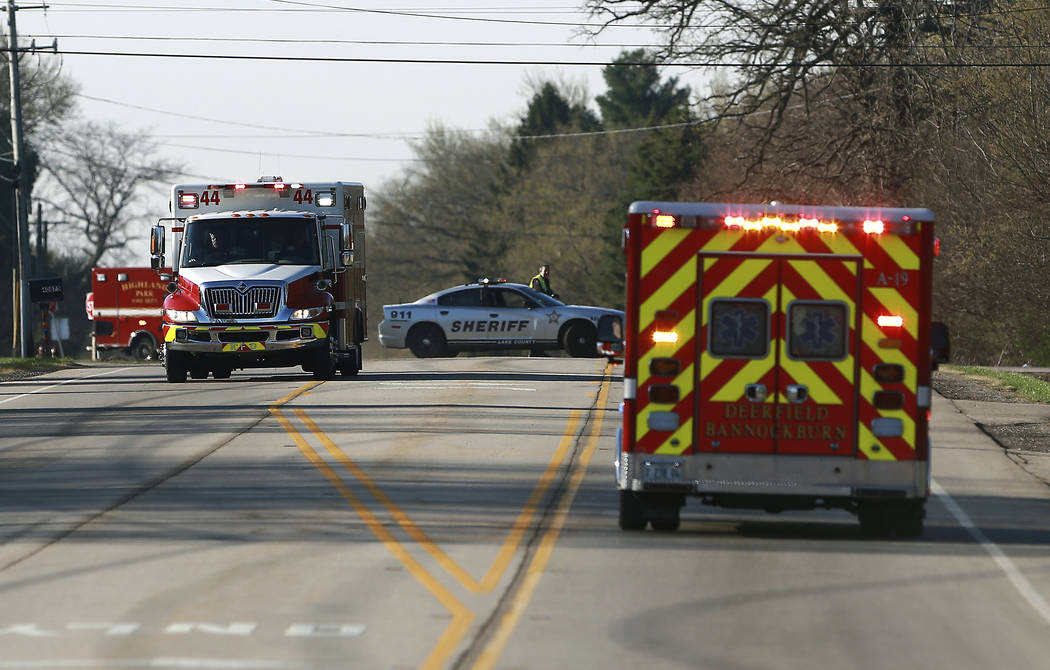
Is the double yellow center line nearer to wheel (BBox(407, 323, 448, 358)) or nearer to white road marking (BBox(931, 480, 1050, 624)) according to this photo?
white road marking (BBox(931, 480, 1050, 624))

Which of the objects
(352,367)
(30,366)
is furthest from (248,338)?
(30,366)

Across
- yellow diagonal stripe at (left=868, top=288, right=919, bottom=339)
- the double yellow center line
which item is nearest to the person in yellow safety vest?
the double yellow center line

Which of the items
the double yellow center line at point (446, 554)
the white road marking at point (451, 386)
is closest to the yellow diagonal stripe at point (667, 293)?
the double yellow center line at point (446, 554)

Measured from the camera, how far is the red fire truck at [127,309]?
4488 cm

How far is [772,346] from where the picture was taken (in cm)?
1142

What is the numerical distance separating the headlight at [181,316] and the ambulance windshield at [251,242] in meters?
0.75

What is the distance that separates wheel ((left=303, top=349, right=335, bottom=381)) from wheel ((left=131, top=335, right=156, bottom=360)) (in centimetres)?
1959

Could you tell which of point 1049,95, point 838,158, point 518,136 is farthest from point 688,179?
point 1049,95

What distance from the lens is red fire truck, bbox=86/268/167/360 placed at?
44875 millimetres

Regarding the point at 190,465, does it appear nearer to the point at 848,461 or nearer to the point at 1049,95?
the point at 848,461

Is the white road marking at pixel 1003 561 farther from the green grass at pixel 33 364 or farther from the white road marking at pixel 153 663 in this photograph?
the green grass at pixel 33 364

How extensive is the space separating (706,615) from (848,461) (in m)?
2.74

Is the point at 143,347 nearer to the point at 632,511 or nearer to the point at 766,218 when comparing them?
the point at 632,511

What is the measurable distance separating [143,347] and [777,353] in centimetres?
3626
